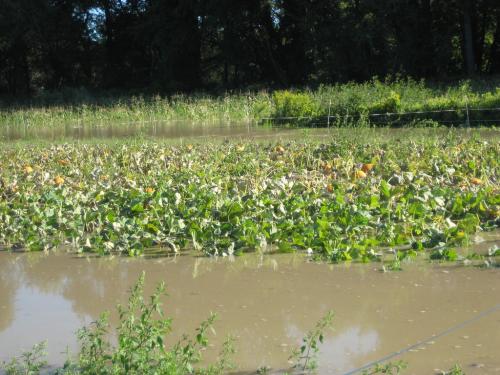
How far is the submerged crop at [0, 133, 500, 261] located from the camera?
7.97 meters

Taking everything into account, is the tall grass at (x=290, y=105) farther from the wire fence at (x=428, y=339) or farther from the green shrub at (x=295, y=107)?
the wire fence at (x=428, y=339)

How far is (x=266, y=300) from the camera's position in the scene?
20.7 ft

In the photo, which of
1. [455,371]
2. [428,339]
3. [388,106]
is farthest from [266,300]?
[388,106]

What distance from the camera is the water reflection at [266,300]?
5.31 meters

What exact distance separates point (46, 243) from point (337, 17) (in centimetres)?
3611

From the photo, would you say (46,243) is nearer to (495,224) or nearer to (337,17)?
(495,224)

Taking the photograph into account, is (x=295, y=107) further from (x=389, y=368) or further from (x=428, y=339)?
(x=389, y=368)

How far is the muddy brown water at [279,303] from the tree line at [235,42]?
33199mm

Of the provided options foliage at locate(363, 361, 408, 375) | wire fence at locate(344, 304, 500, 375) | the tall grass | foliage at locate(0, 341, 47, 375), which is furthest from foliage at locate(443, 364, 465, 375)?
the tall grass

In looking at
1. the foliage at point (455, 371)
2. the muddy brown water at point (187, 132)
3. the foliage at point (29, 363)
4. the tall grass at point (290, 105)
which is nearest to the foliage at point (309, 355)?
the foliage at point (455, 371)

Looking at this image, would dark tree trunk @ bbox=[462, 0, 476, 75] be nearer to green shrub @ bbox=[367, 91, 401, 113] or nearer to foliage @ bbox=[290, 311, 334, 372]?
green shrub @ bbox=[367, 91, 401, 113]

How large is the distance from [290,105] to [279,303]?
63.6ft

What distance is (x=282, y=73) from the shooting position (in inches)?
1876

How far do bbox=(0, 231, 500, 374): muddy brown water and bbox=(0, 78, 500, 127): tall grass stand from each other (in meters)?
14.3
